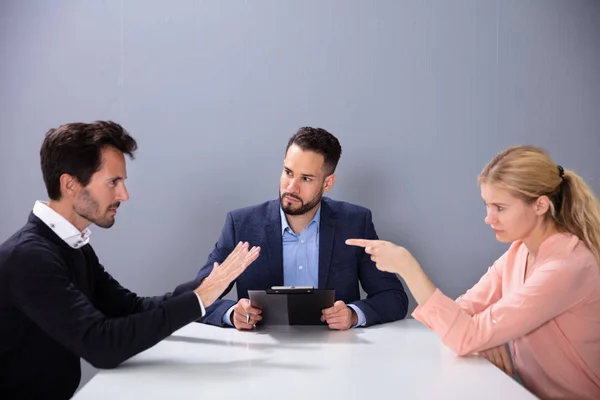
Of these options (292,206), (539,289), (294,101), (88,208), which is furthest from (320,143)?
(539,289)

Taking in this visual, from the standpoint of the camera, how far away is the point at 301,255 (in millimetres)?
3193

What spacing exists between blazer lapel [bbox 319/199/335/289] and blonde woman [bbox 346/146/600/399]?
640 millimetres

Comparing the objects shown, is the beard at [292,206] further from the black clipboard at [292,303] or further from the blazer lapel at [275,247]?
the black clipboard at [292,303]

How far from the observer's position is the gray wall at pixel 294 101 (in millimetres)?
3459

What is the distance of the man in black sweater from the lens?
2.08 meters

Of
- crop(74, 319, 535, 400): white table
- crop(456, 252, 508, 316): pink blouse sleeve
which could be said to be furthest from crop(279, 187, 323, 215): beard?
crop(456, 252, 508, 316): pink blouse sleeve

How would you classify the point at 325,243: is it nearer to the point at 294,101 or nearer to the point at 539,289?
the point at 294,101

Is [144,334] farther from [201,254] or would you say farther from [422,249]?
Answer: [422,249]

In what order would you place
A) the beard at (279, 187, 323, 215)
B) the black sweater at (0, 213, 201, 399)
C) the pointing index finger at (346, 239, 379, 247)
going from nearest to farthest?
the black sweater at (0, 213, 201, 399)
the pointing index finger at (346, 239, 379, 247)
the beard at (279, 187, 323, 215)

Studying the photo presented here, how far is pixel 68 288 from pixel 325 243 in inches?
52.1

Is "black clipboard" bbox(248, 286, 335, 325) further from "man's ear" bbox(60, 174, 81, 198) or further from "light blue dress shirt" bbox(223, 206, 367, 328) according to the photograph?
"man's ear" bbox(60, 174, 81, 198)

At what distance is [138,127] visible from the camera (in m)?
3.52

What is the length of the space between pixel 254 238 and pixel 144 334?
113cm

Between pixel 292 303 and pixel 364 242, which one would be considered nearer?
pixel 364 242
